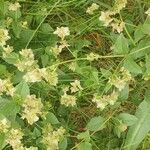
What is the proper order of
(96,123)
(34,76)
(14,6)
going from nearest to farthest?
(34,76), (96,123), (14,6)

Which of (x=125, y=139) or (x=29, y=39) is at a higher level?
(x=29, y=39)

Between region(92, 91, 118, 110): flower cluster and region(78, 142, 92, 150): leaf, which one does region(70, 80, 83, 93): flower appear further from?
region(78, 142, 92, 150): leaf

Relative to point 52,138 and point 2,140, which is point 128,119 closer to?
point 52,138

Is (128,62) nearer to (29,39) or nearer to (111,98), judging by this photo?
(111,98)

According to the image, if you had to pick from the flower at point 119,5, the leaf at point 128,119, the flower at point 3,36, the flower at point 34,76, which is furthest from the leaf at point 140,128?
the flower at point 3,36

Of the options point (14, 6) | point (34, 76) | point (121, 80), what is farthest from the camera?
point (14, 6)

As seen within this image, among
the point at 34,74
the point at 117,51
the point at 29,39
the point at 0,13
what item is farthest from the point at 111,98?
the point at 0,13

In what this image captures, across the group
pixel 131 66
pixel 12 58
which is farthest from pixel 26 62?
pixel 131 66
